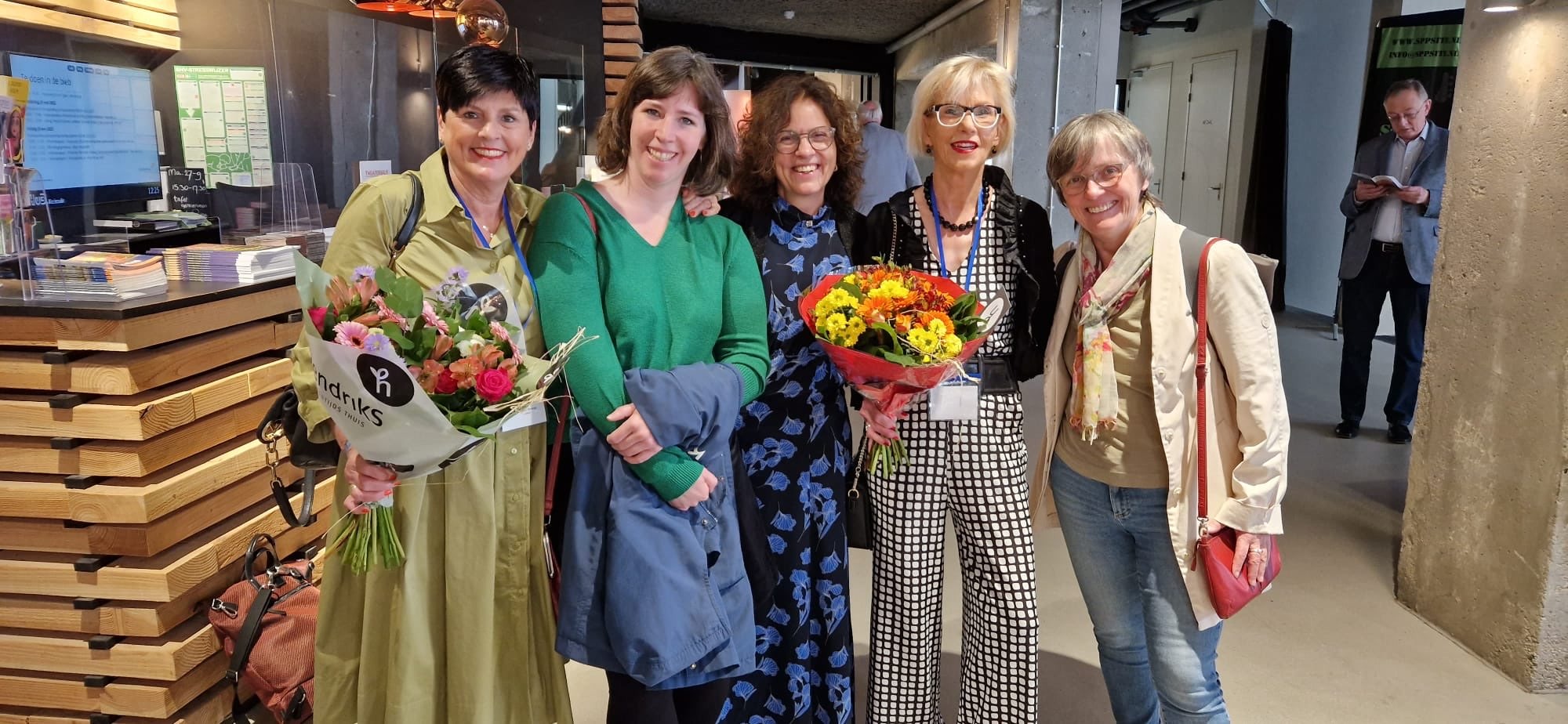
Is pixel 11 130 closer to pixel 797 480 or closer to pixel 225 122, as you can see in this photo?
pixel 225 122

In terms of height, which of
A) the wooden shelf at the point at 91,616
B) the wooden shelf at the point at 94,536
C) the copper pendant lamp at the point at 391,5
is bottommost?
the wooden shelf at the point at 91,616

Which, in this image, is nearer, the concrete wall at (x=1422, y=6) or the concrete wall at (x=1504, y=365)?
the concrete wall at (x=1504, y=365)

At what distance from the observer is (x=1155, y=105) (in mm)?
13586

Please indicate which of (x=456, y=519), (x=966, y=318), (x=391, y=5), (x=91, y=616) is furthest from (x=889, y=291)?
(x=391, y=5)

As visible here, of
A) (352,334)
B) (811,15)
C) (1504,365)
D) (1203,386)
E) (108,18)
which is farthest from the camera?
(811,15)

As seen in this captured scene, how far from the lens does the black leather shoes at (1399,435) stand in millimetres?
5607

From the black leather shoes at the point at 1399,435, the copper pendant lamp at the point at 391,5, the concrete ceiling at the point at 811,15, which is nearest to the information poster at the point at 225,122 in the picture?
the copper pendant lamp at the point at 391,5

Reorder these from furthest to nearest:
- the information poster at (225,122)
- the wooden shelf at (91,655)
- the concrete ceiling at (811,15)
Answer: the concrete ceiling at (811,15)
the information poster at (225,122)
the wooden shelf at (91,655)

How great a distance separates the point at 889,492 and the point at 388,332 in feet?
3.98

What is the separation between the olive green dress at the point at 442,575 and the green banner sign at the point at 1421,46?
25.3 feet

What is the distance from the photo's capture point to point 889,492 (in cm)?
230

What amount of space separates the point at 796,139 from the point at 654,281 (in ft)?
1.69

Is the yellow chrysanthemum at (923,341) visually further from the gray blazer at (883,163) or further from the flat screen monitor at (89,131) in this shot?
the gray blazer at (883,163)

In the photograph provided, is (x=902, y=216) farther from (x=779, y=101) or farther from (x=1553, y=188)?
(x=1553, y=188)
